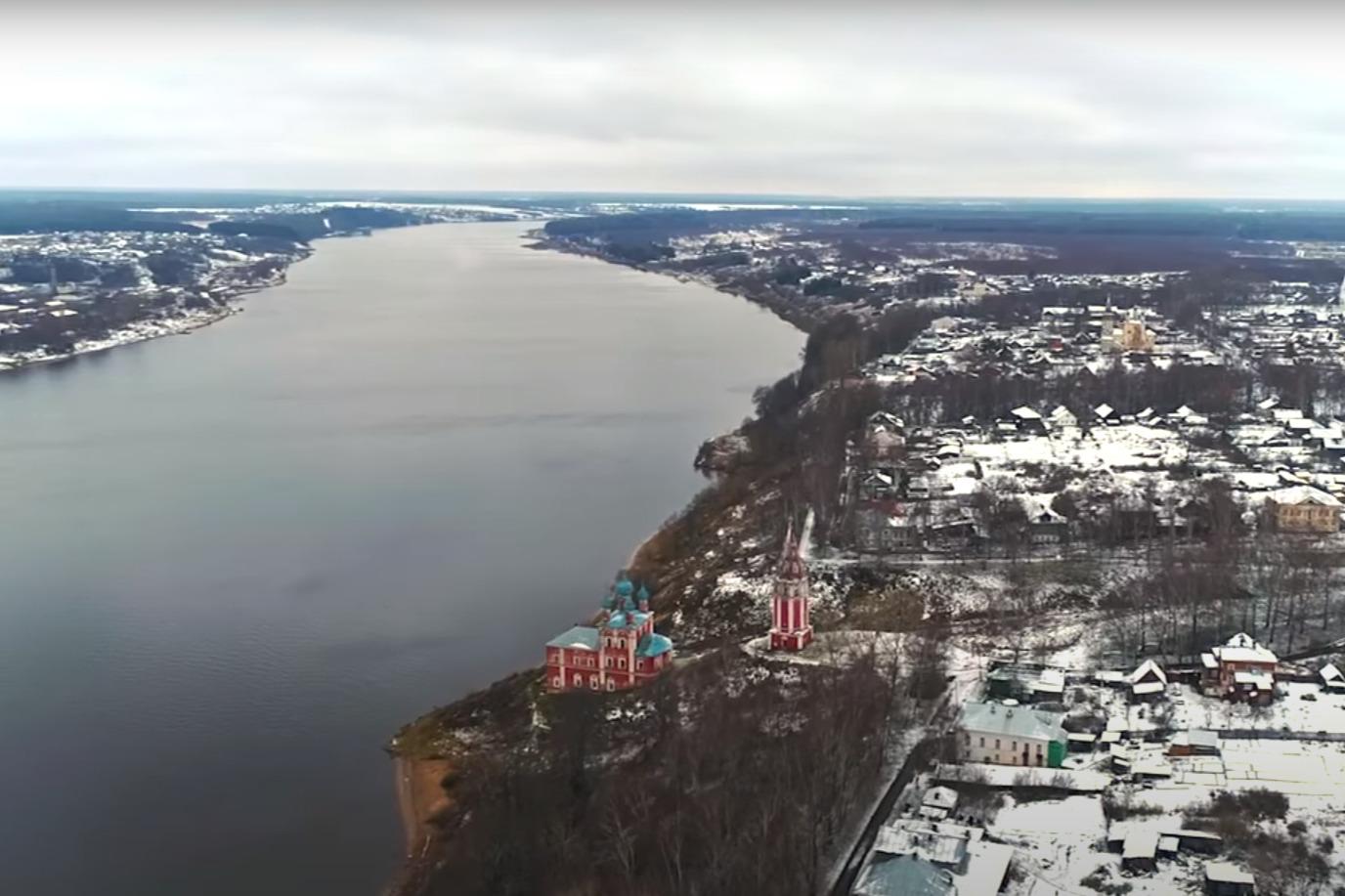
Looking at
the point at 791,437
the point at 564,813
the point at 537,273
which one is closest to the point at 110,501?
the point at 791,437

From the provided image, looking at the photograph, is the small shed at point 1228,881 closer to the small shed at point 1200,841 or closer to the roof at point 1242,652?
the small shed at point 1200,841

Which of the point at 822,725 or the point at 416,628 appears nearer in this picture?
the point at 822,725

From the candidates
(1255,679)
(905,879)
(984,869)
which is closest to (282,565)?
(905,879)

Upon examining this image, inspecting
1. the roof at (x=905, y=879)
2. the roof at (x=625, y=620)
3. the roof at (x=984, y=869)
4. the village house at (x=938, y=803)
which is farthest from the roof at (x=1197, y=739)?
the roof at (x=625, y=620)

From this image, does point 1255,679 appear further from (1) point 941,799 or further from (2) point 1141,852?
(1) point 941,799

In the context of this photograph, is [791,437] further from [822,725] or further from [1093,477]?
[822,725]
